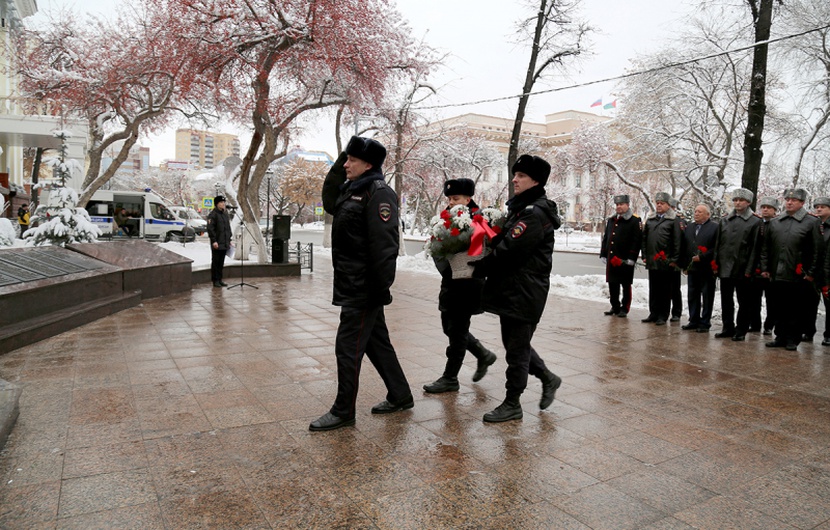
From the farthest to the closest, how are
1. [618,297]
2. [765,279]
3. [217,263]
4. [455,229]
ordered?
[217,263], [618,297], [765,279], [455,229]

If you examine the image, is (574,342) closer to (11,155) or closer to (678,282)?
(678,282)

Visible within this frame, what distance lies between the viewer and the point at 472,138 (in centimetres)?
4294

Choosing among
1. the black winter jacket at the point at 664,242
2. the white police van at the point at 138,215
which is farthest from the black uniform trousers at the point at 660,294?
the white police van at the point at 138,215

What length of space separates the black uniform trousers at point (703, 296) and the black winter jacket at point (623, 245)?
37.5 inches

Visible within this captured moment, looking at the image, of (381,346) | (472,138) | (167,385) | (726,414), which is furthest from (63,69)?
(472,138)

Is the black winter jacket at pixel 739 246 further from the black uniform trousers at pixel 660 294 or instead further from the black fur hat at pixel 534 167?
the black fur hat at pixel 534 167

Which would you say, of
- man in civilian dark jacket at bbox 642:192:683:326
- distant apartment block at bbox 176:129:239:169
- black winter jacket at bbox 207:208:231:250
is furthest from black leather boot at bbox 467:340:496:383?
distant apartment block at bbox 176:129:239:169

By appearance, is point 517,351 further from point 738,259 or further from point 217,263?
point 217,263

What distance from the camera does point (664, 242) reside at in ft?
28.7

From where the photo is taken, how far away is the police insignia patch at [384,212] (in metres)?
3.70

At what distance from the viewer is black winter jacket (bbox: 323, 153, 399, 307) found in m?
3.70

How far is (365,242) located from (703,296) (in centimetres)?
652

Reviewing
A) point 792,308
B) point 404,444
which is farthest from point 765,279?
point 404,444

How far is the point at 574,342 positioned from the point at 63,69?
21073mm
